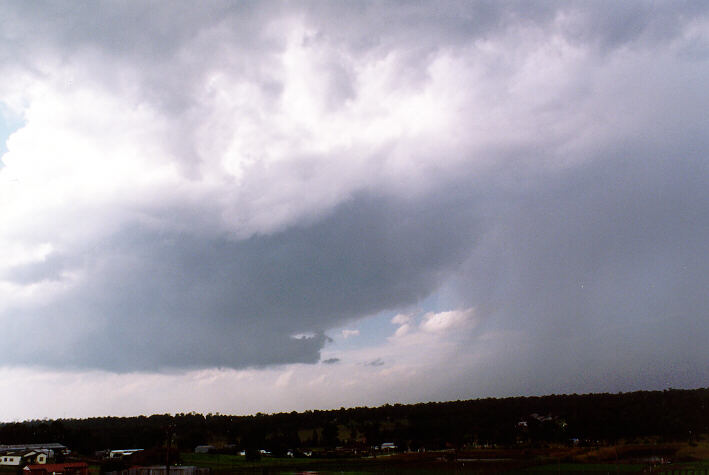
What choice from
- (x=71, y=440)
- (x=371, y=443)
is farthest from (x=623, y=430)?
(x=71, y=440)

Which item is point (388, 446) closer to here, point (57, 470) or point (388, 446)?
point (388, 446)

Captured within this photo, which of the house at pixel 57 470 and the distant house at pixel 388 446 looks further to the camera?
the distant house at pixel 388 446

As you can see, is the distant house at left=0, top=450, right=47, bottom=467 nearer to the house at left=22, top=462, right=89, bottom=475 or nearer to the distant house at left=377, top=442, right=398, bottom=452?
the house at left=22, top=462, right=89, bottom=475

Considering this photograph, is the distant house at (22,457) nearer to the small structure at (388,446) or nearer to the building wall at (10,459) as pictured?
the building wall at (10,459)

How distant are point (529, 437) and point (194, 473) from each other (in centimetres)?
12646

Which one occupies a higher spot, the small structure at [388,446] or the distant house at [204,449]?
the distant house at [204,449]

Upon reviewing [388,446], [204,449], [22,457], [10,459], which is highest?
[22,457]

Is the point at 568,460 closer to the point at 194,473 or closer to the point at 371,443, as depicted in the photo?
the point at 194,473

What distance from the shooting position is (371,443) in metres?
191

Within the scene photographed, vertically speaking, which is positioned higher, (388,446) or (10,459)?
(10,459)

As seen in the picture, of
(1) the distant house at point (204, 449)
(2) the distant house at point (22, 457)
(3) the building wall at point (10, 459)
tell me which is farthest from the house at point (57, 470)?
(1) the distant house at point (204, 449)

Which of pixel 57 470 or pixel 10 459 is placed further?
pixel 10 459

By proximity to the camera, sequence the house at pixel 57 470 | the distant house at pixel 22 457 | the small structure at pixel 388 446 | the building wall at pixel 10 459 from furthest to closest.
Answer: the small structure at pixel 388 446
the building wall at pixel 10 459
the distant house at pixel 22 457
the house at pixel 57 470

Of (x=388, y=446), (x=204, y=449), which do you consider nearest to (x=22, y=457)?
(x=204, y=449)
